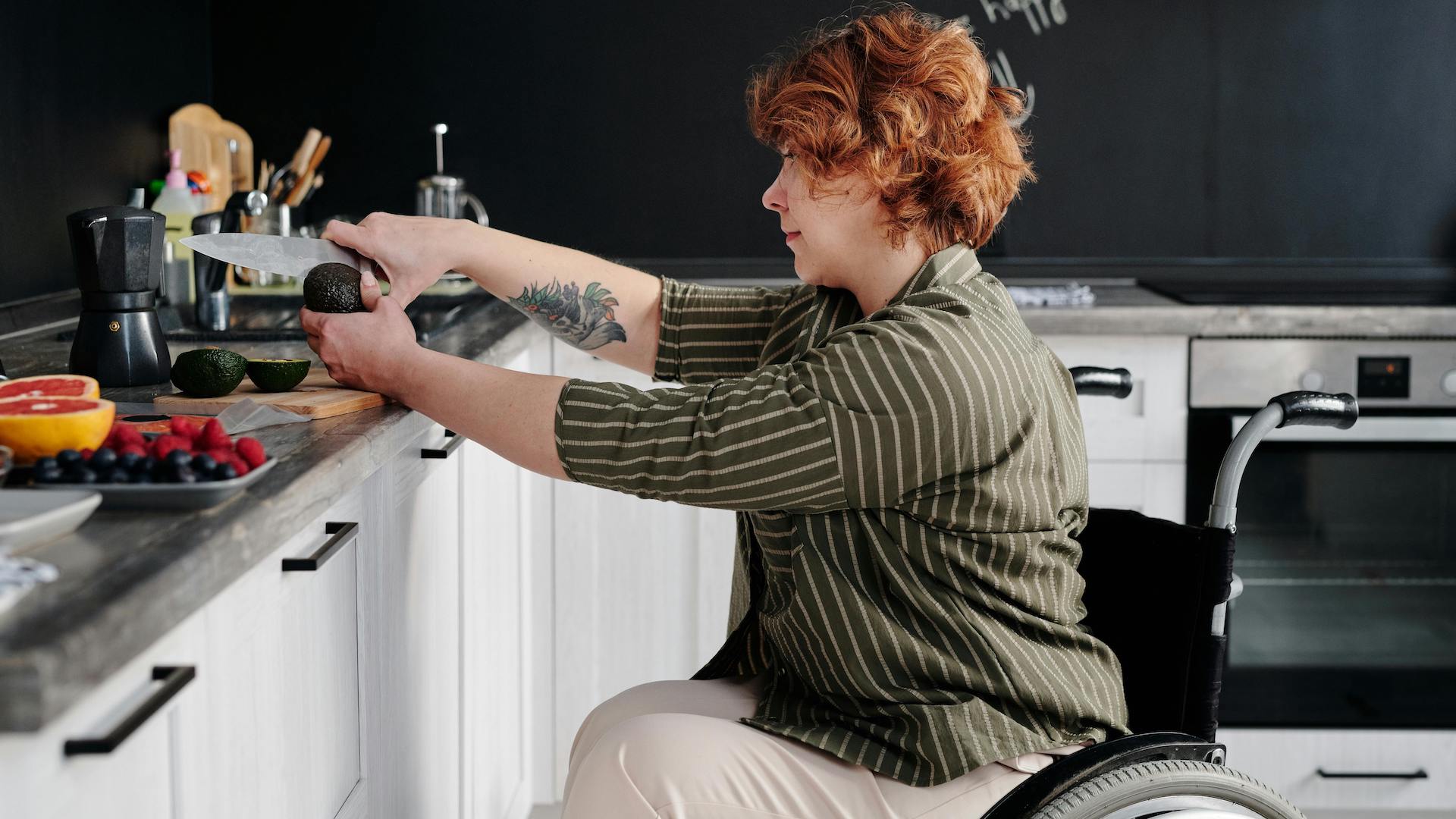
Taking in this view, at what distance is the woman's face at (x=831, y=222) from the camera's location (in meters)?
1.34

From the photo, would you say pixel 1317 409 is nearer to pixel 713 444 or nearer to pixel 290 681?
pixel 713 444

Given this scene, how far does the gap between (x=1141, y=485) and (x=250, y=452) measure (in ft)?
5.67

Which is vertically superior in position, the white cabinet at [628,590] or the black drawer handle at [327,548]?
the black drawer handle at [327,548]

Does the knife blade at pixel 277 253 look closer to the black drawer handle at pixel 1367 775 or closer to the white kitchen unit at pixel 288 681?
the white kitchen unit at pixel 288 681

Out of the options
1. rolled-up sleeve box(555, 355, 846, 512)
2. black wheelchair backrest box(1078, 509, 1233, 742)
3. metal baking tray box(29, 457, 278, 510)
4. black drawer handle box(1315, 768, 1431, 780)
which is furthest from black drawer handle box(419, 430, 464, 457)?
black drawer handle box(1315, 768, 1431, 780)

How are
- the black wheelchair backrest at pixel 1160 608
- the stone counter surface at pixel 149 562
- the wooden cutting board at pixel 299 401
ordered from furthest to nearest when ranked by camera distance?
1. the black wheelchair backrest at pixel 1160 608
2. the wooden cutting board at pixel 299 401
3. the stone counter surface at pixel 149 562

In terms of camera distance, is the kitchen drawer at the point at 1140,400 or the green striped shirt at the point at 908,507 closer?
the green striped shirt at the point at 908,507

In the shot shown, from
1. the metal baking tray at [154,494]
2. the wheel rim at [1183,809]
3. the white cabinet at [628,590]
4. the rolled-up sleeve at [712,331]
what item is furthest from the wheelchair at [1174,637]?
the white cabinet at [628,590]

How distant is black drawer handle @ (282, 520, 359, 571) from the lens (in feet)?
3.58

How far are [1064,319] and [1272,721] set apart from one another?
814mm

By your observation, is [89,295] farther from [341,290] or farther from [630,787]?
[630,787]

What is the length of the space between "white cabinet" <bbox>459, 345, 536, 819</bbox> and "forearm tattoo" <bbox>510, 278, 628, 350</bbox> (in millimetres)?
249

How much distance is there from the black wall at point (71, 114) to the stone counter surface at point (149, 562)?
1.06 m

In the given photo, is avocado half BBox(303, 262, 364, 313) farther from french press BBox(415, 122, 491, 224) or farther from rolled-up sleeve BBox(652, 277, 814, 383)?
french press BBox(415, 122, 491, 224)
